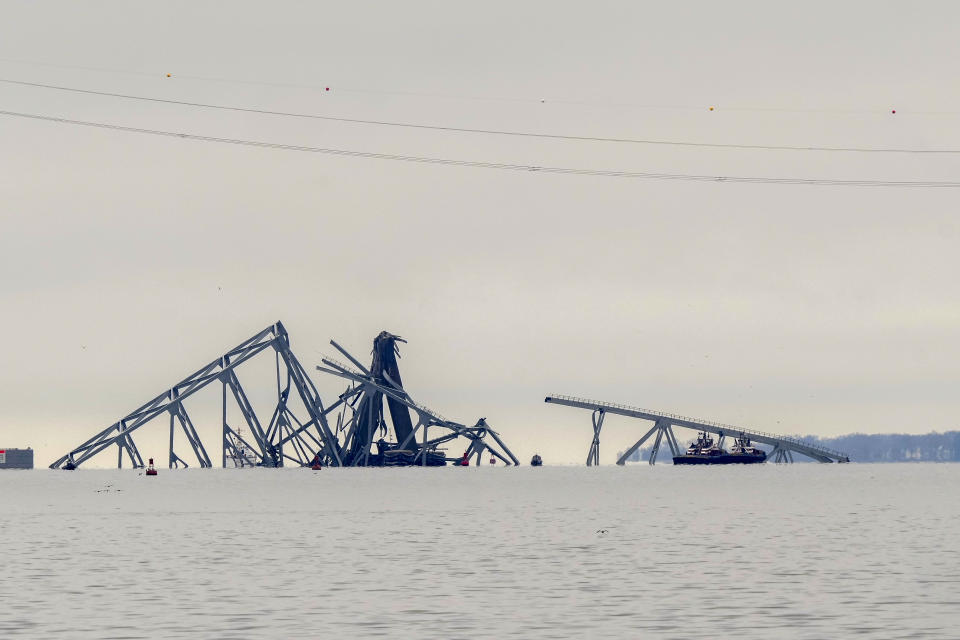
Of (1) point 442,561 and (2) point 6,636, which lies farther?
(1) point 442,561

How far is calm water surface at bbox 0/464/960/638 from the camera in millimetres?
42688

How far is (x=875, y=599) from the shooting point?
4834 centimetres

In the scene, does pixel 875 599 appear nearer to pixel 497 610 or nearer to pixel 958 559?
pixel 497 610

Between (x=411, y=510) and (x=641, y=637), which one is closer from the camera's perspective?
(x=641, y=637)

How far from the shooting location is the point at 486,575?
187ft

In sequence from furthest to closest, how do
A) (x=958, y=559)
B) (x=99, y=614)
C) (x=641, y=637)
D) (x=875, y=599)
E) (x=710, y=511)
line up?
1. (x=710, y=511)
2. (x=958, y=559)
3. (x=875, y=599)
4. (x=99, y=614)
5. (x=641, y=637)

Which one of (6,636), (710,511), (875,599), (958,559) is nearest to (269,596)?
(6,636)

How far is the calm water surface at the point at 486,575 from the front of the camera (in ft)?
140

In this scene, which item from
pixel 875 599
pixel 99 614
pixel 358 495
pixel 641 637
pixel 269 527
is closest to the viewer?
pixel 641 637

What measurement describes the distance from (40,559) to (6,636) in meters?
26.5

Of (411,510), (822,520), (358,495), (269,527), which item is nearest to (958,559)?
(822,520)

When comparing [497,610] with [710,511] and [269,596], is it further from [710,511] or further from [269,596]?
[710,511]

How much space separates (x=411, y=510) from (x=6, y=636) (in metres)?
79.1

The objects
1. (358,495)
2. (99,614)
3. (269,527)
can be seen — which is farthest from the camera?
(358,495)
